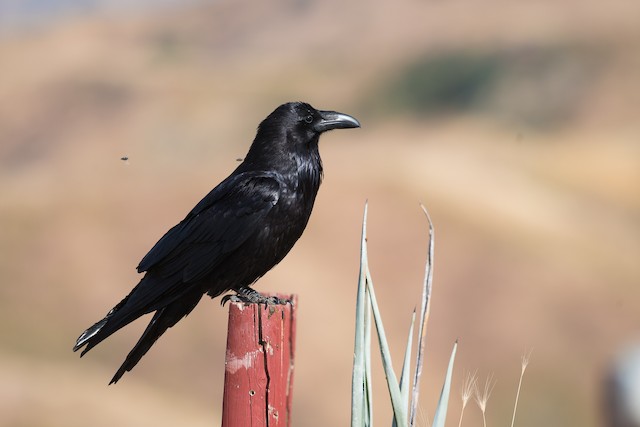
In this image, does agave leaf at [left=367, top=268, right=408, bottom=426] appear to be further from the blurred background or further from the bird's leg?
the blurred background

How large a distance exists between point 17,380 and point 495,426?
9211 mm

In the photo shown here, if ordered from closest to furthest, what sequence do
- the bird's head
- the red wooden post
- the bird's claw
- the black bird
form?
1. the red wooden post
2. the bird's claw
3. the black bird
4. the bird's head

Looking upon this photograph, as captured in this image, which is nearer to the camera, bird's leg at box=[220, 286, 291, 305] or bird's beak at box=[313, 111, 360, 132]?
bird's leg at box=[220, 286, 291, 305]

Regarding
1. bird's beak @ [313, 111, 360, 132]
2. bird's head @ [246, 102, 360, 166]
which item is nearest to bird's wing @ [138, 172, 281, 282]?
bird's head @ [246, 102, 360, 166]

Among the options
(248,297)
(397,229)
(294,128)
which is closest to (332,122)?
(294,128)

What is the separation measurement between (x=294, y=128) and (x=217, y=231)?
0.87 metres

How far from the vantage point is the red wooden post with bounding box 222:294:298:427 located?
3.88 meters

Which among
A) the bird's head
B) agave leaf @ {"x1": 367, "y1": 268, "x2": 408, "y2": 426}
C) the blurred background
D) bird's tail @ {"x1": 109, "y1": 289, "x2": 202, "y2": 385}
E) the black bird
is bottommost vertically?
agave leaf @ {"x1": 367, "y1": 268, "x2": 408, "y2": 426}

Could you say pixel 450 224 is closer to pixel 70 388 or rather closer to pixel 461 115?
pixel 70 388

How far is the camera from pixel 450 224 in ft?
83.9

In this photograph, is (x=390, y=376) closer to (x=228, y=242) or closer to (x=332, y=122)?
(x=228, y=242)

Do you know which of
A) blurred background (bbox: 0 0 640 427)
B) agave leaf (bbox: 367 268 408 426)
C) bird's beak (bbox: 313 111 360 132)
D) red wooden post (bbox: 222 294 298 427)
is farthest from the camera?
blurred background (bbox: 0 0 640 427)

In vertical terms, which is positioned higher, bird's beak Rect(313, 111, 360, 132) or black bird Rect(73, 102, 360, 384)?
bird's beak Rect(313, 111, 360, 132)

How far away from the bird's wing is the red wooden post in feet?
4.39
